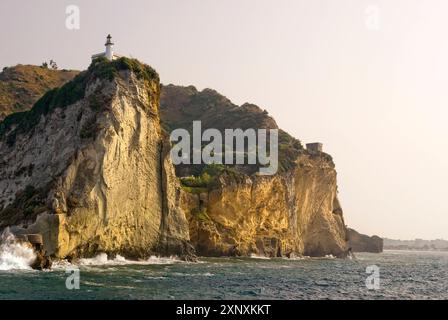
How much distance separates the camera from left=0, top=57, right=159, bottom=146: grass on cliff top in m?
62.2

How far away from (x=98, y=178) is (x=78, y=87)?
47.4 ft

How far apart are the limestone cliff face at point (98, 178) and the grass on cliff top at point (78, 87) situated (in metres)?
0.53

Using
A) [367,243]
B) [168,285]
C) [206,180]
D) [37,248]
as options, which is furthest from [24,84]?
[367,243]

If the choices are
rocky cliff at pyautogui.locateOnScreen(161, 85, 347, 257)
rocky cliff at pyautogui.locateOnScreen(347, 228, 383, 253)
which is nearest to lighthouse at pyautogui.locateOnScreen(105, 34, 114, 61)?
rocky cliff at pyautogui.locateOnScreen(161, 85, 347, 257)

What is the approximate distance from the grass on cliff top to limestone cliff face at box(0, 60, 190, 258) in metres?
0.53

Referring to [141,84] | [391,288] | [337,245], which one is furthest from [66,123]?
[337,245]

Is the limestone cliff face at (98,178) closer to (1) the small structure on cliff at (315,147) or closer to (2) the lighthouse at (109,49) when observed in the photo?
(2) the lighthouse at (109,49)

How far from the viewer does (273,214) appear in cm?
9138

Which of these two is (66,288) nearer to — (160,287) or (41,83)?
(160,287)

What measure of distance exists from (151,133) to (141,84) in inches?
207

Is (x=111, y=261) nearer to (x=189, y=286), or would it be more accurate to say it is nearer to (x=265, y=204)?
(x=189, y=286)

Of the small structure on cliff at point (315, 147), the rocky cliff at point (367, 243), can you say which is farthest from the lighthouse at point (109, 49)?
the rocky cliff at point (367, 243)

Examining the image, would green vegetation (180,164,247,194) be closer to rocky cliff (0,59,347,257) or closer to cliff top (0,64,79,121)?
rocky cliff (0,59,347,257)

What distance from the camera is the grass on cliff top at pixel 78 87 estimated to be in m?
62.2
